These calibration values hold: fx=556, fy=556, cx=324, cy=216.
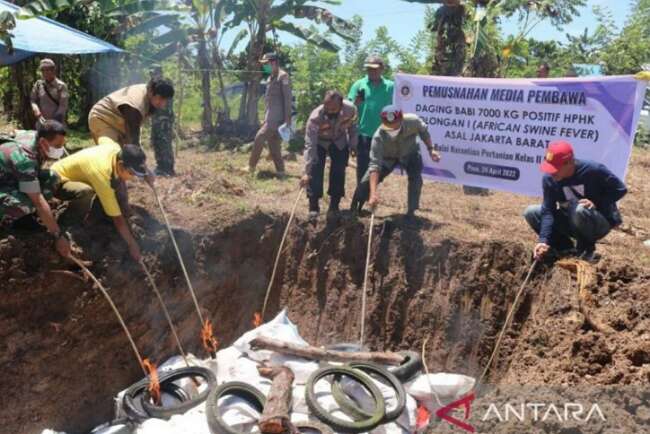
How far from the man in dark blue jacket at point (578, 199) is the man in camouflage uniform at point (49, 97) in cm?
723

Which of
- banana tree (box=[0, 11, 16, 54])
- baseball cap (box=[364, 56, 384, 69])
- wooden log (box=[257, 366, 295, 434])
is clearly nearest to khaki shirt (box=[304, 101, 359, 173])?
baseball cap (box=[364, 56, 384, 69])

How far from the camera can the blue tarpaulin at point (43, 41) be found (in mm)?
8953

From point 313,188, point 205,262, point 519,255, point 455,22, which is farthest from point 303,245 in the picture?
point 455,22

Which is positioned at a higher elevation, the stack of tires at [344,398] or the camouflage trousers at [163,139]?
the camouflage trousers at [163,139]

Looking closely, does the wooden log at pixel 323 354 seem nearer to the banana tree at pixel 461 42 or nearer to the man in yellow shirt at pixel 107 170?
the man in yellow shirt at pixel 107 170

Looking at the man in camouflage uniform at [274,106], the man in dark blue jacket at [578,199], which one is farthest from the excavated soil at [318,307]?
the man in camouflage uniform at [274,106]

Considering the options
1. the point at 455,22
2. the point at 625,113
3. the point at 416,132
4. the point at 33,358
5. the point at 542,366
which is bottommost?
the point at 33,358

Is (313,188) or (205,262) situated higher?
(313,188)

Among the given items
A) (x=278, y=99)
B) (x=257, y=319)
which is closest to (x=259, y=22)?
(x=278, y=99)

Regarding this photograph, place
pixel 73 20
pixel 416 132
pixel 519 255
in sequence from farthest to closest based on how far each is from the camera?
pixel 73 20
pixel 416 132
pixel 519 255

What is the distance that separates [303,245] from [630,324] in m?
3.76

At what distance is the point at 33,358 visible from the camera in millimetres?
5242

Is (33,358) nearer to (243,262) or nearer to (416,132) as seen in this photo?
(243,262)

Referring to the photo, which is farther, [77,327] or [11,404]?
[77,327]
